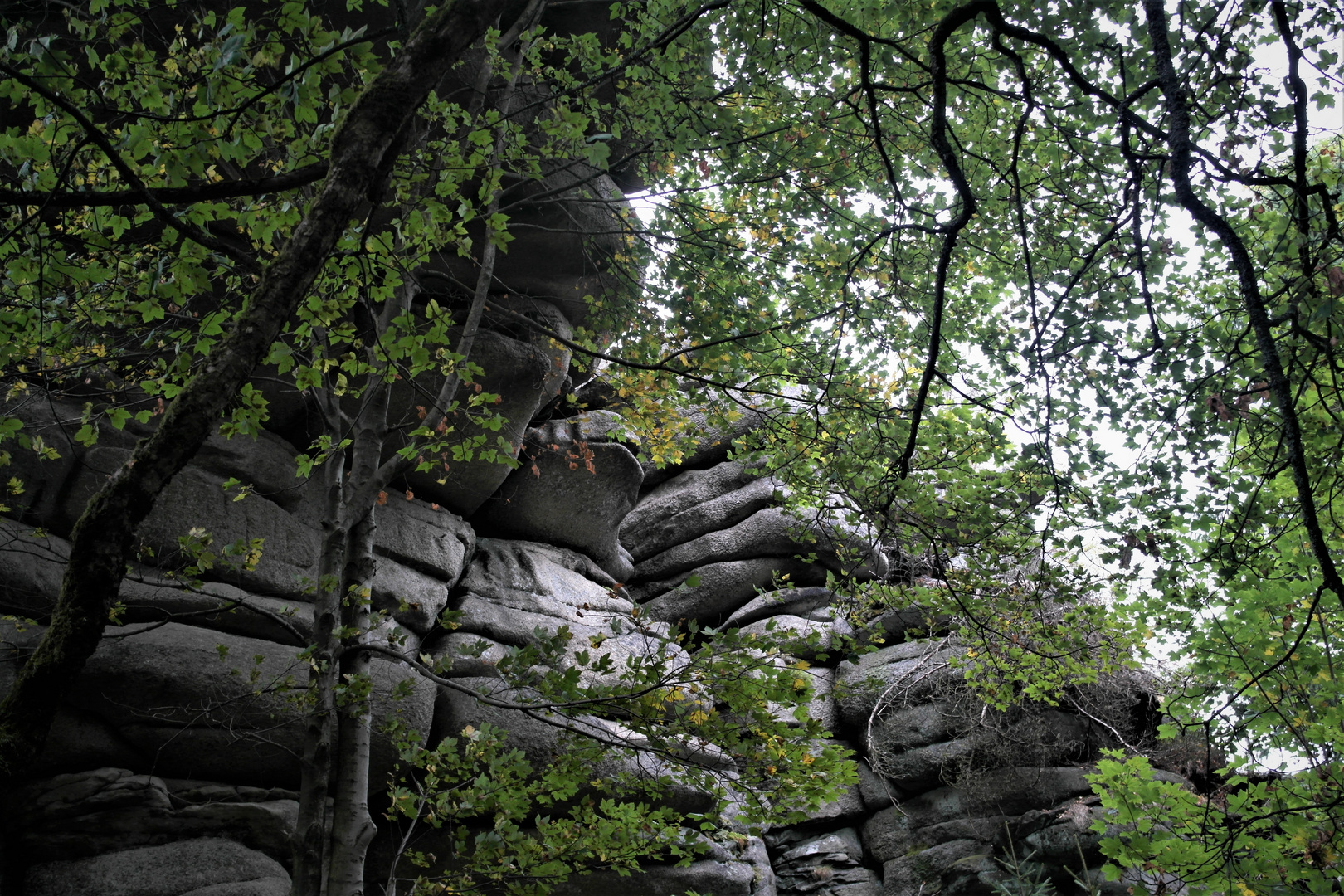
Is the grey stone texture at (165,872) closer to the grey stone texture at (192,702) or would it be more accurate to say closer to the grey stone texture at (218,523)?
the grey stone texture at (192,702)

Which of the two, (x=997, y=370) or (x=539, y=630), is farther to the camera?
(x=997, y=370)

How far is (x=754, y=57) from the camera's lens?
740 cm

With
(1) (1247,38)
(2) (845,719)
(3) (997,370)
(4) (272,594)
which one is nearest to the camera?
(1) (1247,38)

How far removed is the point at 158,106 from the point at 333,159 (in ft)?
6.35

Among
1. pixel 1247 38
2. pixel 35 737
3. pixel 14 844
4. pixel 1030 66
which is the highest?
pixel 1030 66

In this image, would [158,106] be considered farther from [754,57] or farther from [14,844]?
[14,844]

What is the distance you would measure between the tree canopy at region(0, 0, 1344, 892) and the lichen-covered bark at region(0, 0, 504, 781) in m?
0.04

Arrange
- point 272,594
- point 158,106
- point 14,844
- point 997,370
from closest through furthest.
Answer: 1. point 158,106
2. point 14,844
3. point 997,370
4. point 272,594

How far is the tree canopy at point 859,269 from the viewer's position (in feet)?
11.4

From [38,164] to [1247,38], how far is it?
8113 mm

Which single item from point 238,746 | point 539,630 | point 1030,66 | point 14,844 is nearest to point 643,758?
point 238,746

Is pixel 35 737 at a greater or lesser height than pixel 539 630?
lesser

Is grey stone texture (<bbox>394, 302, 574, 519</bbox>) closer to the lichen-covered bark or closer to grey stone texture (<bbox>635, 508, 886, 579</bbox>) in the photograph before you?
grey stone texture (<bbox>635, 508, 886, 579</bbox>)

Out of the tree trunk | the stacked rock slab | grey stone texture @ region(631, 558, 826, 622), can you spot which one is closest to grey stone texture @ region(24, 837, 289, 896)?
the stacked rock slab
